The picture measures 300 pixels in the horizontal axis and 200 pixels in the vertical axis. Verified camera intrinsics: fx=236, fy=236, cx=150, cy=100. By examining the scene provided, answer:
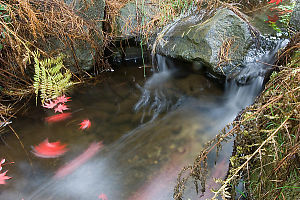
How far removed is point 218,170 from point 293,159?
3.44 feet

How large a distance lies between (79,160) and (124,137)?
0.59 m

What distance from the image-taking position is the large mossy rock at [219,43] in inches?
142

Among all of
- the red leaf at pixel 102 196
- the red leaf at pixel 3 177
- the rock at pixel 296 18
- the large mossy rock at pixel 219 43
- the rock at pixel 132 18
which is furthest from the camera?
the rock at pixel 132 18

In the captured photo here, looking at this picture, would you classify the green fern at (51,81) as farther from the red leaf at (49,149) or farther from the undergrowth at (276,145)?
the undergrowth at (276,145)

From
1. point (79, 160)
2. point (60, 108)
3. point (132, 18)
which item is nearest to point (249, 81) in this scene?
point (132, 18)

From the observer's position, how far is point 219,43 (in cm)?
365

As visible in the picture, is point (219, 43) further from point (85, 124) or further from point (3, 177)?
point (3, 177)

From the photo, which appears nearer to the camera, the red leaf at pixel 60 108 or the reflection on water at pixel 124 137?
the reflection on water at pixel 124 137

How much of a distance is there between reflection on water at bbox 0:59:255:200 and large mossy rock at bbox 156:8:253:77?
0.36 metres

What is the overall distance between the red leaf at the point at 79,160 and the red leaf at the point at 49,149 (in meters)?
0.21

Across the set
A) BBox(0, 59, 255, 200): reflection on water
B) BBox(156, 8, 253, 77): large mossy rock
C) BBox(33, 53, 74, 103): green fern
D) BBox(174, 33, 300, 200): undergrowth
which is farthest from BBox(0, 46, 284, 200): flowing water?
BBox(174, 33, 300, 200): undergrowth

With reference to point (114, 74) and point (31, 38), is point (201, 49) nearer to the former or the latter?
point (114, 74)

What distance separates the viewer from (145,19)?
14.0ft

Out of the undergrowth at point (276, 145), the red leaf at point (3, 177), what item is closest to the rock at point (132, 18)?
the red leaf at point (3, 177)
